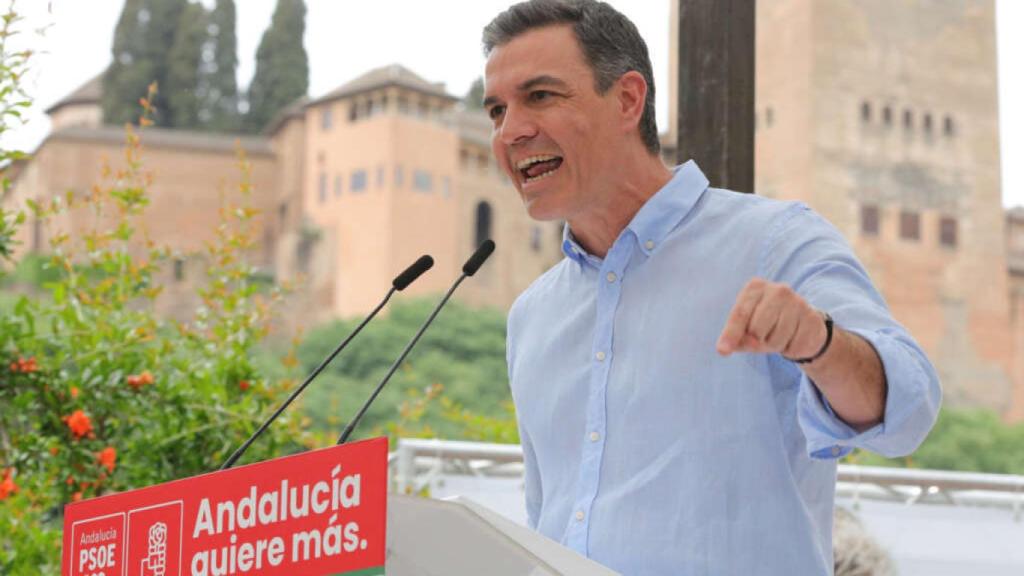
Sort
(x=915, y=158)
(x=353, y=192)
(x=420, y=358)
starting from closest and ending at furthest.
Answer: (x=420, y=358)
(x=915, y=158)
(x=353, y=192)

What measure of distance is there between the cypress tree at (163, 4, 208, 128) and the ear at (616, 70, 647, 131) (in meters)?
35.7

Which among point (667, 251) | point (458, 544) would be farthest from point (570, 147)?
point (458, 544)

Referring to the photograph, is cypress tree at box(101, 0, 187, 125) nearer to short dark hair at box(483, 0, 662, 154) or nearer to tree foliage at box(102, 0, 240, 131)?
tree foliage at box(102, 0, 240, 131)

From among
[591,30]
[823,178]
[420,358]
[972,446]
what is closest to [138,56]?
[420,358]

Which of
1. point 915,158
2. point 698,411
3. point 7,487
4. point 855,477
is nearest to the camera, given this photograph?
point 698,411

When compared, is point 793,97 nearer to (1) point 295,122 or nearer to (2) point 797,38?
(2) point 797,38

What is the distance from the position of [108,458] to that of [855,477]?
6.24ft

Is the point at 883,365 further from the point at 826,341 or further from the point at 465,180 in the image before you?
the point at 465,180

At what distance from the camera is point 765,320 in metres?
0.89

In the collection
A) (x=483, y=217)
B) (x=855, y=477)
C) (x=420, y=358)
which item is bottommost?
(x=420, y=358)

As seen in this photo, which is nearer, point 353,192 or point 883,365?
point 883,365

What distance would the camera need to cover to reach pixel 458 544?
860 millimetres

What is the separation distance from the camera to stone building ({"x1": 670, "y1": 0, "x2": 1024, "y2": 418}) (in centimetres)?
3166

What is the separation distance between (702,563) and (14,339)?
2.18 m
